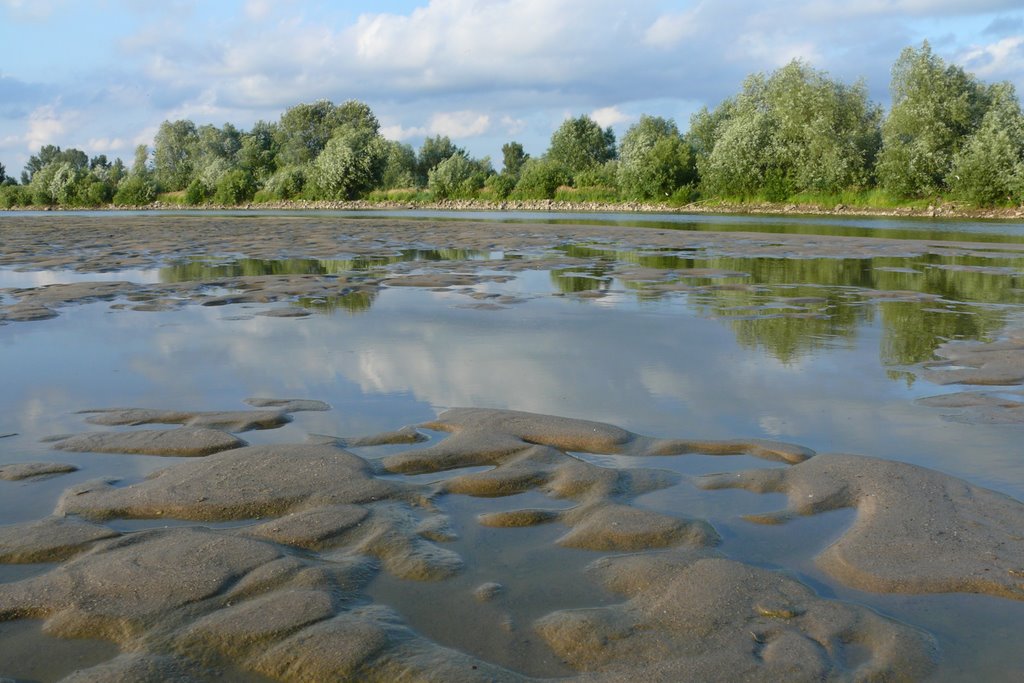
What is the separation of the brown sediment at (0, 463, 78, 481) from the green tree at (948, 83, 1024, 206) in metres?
49.1

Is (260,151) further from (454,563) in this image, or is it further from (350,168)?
(454,563)

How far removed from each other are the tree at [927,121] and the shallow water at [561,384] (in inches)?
1588

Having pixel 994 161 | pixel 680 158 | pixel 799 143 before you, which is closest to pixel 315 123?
pixel 680 158

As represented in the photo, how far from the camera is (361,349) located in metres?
8.41

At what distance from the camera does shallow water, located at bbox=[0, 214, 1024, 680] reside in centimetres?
341

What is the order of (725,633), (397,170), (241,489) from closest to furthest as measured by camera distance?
(725,633) < (241,489) < (397,170)

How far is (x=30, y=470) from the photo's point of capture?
4809mm

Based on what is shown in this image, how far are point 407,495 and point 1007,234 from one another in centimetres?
3279

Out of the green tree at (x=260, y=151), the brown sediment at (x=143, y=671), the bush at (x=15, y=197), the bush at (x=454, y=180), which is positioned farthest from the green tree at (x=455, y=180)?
the brown sediment at (x=143, y=671)

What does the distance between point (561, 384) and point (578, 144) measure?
90.3 m

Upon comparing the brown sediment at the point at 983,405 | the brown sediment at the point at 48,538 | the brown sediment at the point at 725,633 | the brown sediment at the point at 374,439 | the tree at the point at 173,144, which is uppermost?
the tree at the point at 173,144

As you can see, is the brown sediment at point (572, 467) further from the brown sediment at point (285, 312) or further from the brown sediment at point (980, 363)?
the brown sediment at point (285, 312)

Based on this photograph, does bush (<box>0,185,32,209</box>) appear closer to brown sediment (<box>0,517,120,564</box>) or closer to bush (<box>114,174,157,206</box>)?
bush (<box>114,174,157,206</box>)

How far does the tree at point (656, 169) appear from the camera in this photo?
226 feet
